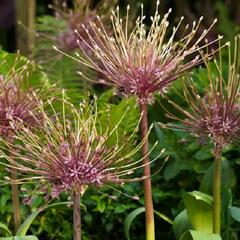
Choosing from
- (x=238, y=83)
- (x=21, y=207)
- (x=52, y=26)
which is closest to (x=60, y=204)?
(x=21, y=207)

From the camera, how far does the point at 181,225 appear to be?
2658 millimetres

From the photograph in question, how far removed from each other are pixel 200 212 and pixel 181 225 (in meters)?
0.17

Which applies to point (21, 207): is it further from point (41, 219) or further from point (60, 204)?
point (60, 204)

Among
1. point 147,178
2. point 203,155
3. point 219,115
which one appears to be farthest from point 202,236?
point 203,155

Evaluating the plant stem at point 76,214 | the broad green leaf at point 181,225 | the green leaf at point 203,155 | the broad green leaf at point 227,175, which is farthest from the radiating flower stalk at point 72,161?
the green leaf at point 203,155

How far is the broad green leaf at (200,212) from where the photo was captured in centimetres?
250

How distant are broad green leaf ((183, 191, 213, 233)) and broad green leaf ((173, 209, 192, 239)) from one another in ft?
0.40

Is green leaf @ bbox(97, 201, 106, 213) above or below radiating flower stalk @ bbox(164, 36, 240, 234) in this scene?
below

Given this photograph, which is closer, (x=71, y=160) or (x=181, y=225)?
(x=71, y=160)

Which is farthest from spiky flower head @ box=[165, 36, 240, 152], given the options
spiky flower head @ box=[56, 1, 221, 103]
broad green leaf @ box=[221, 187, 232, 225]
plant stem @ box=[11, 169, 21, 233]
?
plant stem @ box=[11, 169, 21, 233]

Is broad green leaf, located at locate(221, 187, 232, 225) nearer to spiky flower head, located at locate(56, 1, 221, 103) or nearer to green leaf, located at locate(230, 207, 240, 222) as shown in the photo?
green leaf, located at locate(230, 207, 240, 222)

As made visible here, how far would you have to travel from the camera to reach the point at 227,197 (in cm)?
268

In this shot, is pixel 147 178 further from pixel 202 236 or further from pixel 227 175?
pixel 227 175

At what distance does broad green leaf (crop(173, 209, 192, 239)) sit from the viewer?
8.67 feet
